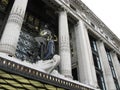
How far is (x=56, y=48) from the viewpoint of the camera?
16266 mm

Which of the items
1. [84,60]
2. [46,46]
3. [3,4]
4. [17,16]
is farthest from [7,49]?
[84,60]

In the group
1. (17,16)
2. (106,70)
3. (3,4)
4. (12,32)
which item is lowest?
(12,32)

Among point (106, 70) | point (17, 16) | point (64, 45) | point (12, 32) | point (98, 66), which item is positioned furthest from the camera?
point (98, 66)

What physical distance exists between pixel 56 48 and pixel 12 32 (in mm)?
7140

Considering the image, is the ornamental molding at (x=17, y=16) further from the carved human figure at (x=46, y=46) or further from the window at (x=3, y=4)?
the window at (x=3, y=4)

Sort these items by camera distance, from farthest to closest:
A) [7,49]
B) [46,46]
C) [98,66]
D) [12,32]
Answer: [98,66], [46,46], [12,32], [7,49]

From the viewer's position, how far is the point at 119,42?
29531mm

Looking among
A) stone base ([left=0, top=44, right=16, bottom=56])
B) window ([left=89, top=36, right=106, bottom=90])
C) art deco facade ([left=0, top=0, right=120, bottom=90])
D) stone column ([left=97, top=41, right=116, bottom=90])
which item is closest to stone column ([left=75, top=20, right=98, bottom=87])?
art deco facade ([left=0, top=0, right=120, bottom=90])

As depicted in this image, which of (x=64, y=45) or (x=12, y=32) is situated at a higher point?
(x=64, y=45)

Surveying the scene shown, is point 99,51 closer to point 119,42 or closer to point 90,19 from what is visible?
point 90,19

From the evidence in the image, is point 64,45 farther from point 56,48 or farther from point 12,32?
point 12,32

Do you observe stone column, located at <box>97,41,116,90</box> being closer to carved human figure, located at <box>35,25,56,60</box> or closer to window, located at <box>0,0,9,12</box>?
carved human figure, located at <box>35,25,56,60</box>

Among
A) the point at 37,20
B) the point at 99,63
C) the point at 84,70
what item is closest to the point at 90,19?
the point at 99,63

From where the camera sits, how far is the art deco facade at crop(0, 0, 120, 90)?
8.42m
